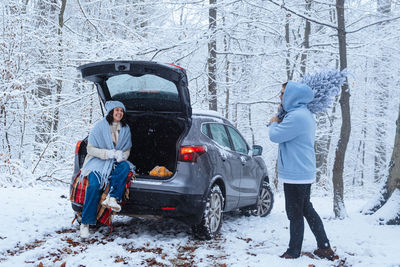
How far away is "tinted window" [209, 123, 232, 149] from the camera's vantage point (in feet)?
19.4

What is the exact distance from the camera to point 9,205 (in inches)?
264

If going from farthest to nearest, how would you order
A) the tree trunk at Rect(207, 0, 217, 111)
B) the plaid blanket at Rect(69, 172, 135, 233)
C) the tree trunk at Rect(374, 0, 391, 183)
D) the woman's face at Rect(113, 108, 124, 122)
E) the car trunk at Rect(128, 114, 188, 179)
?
1. the tree trunk at Rect(374, 0, 391, 183)
2. the tree trunk at Rect(207, 0, 217, 111)
3. the car trunk at Rect(128, 114, 188, 179)
4. the woman's face at Rect(113, 108, 124, 122)
5. the plaid blanket at Rect(69, 172, 135, 233)

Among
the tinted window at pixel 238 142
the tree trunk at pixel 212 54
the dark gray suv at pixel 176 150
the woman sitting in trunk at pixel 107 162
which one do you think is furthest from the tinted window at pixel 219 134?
the tree trunk at pixel 212 54

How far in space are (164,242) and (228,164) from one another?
1540mm

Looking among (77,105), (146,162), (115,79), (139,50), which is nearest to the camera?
(115,79)

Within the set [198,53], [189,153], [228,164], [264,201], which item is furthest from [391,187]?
[198,53]

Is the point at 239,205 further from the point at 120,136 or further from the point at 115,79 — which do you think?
the point at 115,79

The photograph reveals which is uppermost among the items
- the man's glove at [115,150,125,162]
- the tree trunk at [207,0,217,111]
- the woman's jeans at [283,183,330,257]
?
the tree trunk at [207,0,217,111]

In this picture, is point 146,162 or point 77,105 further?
point 77,105

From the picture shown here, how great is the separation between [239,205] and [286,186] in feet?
7.06

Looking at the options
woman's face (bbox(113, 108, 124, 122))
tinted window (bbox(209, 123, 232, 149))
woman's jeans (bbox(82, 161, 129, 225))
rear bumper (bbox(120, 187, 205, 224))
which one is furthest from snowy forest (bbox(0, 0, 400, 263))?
woman's jeans (bbox(82, 161, 129, 225))

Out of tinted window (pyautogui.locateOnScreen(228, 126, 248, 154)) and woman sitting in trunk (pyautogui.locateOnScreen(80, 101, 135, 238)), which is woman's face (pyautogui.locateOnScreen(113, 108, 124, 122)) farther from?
tinted window (pyautogui.locateOnScreen(228, 126, 248, 154))

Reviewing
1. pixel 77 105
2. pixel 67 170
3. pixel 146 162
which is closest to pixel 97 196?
pixel 146 162

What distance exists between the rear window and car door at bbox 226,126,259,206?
4.95ft
